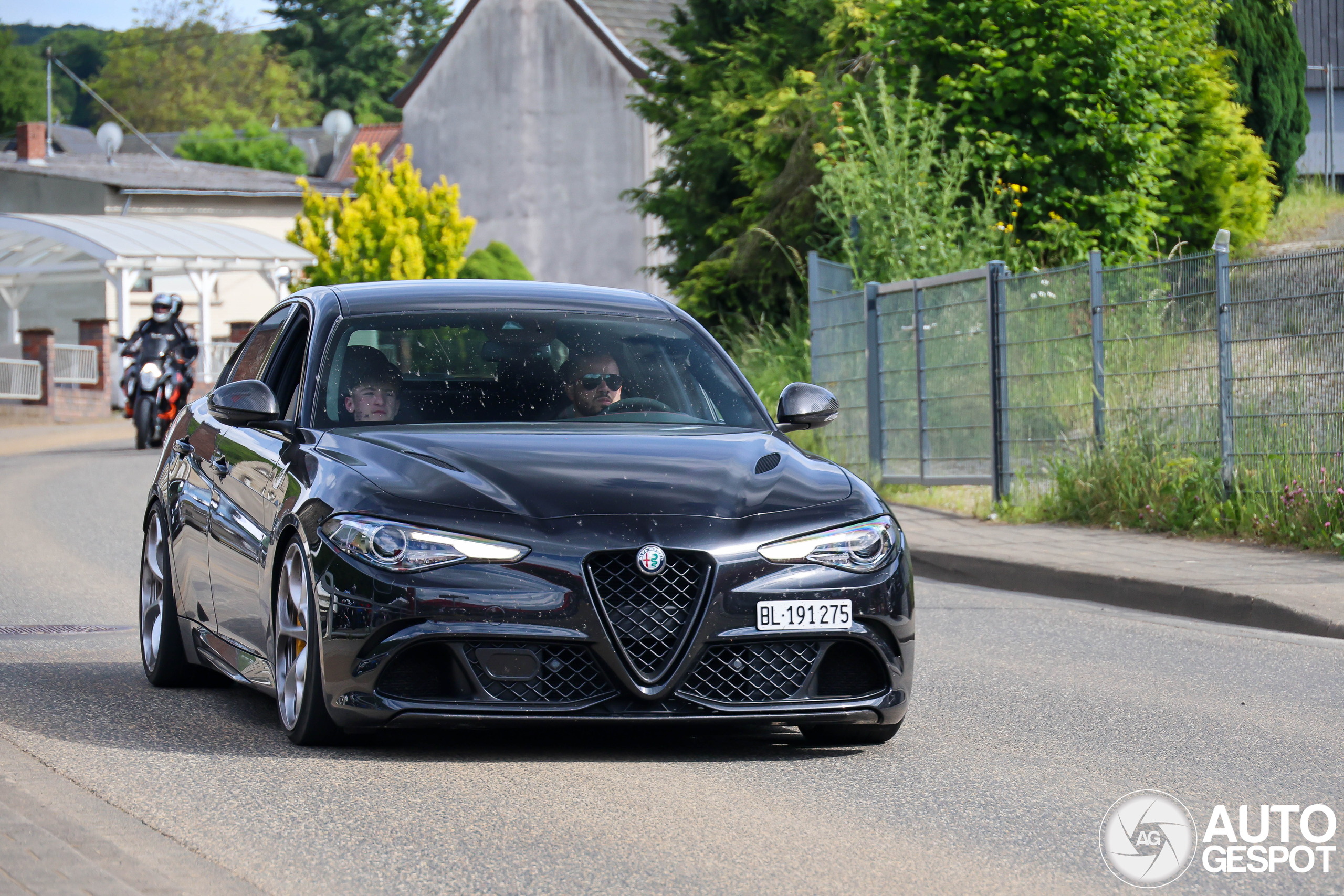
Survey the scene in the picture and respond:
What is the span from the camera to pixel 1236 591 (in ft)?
34.8

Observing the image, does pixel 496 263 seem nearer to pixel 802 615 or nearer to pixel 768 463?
pixel 768 463

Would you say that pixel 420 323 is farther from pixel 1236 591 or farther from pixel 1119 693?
pixel 1236 591

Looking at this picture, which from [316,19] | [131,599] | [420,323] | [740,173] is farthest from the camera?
[316,19]

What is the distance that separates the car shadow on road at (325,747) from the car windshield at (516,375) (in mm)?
1089

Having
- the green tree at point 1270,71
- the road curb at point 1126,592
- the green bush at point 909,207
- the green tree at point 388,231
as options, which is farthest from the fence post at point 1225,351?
the green tree at point 388,231

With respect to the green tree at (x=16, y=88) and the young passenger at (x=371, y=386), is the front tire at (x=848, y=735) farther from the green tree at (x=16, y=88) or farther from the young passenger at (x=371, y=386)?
the green tree at (x=16, y=88)

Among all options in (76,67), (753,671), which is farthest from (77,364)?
(76,67)

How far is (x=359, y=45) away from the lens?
111188 mm

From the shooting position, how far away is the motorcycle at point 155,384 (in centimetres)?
2750

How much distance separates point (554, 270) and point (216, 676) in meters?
48.8

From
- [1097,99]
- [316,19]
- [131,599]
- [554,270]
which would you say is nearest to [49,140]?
[316,19]

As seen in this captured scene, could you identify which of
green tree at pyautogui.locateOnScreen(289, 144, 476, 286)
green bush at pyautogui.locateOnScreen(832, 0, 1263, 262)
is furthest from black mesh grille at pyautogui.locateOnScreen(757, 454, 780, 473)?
green tree at pyautogui.locateOnScreen(289, 144, 476, 286)

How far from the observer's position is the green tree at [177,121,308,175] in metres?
99.1

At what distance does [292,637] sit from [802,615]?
1.66 meters
